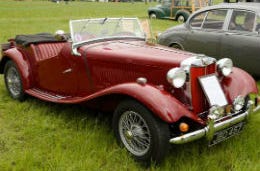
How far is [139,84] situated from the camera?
371 centimetres

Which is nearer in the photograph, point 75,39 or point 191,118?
point 191,118

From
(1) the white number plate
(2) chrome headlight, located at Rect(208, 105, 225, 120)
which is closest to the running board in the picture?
(1) the white number plate

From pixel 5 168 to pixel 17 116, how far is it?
154cm

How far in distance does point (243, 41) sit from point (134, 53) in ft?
11.2

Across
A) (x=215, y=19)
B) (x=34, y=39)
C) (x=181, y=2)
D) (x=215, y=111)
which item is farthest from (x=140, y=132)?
(x=181, y=2)

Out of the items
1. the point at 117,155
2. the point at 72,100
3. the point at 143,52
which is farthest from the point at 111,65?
the point at 117,155

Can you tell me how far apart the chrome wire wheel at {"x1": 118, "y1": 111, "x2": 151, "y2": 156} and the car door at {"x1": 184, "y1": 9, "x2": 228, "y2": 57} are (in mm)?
4074

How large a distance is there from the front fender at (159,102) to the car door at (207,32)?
4073 mm

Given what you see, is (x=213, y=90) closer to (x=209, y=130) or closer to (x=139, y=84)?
(x=209, y=130)

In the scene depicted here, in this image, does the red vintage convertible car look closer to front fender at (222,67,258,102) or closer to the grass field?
front fender at (222,67,258,102)

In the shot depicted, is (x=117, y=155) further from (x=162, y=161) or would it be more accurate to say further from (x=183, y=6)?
(x=183, y=6)

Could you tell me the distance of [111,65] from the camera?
4.37m

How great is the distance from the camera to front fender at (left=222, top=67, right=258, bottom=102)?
13.6 ft

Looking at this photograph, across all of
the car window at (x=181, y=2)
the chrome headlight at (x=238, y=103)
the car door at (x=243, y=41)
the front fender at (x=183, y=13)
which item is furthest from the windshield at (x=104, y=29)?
the car window at (x=181, y=2)
